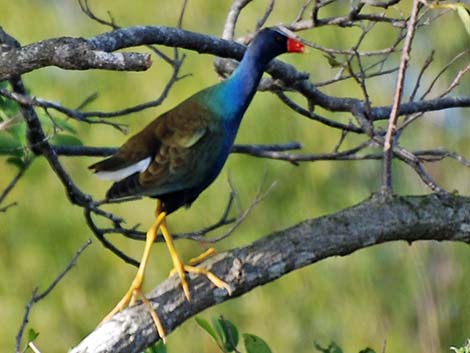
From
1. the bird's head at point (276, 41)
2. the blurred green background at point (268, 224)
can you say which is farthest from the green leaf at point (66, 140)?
the blurred green background at point (268, 224)

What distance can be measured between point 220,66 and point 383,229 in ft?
4.36

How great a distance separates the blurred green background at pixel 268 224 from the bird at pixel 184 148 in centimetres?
224

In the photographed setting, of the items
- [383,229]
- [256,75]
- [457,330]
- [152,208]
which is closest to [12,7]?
[152,208]

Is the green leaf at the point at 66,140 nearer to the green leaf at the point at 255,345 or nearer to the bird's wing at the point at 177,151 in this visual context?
the bird's wing at the point at 177,151

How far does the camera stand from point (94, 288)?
22.5 ft

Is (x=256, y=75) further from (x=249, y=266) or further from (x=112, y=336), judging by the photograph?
(x=112, y=336)

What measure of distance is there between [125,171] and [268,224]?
2999 millimetres

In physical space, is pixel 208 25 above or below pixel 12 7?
below

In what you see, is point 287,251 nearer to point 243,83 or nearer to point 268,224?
point 243,83

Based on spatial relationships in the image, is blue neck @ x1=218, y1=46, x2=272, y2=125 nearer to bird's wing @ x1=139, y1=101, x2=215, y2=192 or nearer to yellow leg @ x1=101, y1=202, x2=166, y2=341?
bird's wing @ x1=139, y1=101, x2=215, y2=192

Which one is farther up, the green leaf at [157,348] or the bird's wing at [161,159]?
the bird's wing at [161,159]

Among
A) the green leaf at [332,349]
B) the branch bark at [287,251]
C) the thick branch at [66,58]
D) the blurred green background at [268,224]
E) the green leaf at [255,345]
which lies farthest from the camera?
the blurred green background at [268,224]

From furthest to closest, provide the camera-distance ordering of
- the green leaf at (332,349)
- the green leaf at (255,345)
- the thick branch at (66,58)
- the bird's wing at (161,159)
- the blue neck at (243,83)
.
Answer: the blue neck at (243,83), the bird's wing at (161,159), the green leaf at (332,349), the green leaf at (255,345), the thick branch at (66,58)

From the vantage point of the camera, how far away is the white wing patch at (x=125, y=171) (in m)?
3.68
